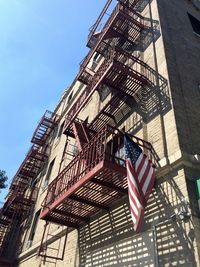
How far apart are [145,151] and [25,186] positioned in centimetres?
1603

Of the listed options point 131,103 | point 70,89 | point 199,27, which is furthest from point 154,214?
point 70,89

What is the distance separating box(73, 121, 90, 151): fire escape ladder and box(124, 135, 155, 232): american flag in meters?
4.54

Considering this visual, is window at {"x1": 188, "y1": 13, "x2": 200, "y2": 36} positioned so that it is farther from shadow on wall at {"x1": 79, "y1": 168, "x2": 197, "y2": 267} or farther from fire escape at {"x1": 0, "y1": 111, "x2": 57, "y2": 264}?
fire escape at {"x1": 0, "y1": 111, "x2": 57, "y2": 264}

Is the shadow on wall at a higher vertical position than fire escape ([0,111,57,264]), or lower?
lower

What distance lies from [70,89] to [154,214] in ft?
59.0

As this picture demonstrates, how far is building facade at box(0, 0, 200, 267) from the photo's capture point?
21.8 ft

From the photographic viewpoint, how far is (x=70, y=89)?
2372 centimetres

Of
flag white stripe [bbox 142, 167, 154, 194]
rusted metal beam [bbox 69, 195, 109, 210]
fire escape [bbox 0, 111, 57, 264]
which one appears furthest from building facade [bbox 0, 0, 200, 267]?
fire escape [bbox 0, 111, 57, 264]

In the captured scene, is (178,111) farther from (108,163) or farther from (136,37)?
(136,37)

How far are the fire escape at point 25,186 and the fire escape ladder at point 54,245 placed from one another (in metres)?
6.09

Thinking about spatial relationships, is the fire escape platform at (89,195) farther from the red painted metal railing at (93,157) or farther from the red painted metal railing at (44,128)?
the red painted metal railing at (44,128)

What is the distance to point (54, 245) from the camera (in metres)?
11.8

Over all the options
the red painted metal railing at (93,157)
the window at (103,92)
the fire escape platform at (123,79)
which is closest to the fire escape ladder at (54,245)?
the red painted metal railing at (93,157)

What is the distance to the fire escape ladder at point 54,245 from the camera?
35.8 feet
